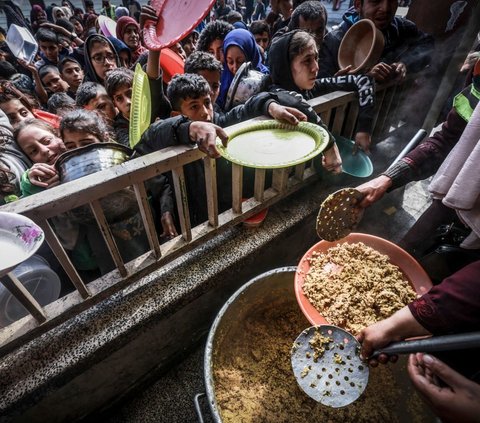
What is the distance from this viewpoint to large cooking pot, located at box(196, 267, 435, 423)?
158 cm

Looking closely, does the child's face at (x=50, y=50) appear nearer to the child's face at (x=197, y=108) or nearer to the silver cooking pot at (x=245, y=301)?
the child's face at (x=197, y=108)

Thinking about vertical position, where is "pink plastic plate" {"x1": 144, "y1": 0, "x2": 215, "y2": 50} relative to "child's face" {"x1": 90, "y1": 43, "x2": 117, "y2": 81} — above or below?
above

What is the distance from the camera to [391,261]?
1.85 metres

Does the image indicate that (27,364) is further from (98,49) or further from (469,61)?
(469,61)

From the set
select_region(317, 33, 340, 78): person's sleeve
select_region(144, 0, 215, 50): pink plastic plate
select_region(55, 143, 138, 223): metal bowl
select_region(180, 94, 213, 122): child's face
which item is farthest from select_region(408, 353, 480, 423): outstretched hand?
select_region(317, 33, 340, 78): person's sleeve

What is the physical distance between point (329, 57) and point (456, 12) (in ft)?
5.61

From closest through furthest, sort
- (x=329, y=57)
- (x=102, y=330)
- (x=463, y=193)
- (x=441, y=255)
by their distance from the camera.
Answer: (x=463, y=193) → (x=102, y=330) → (x=441, y=255) → (x=329, y=57)

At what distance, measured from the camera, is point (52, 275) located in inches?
67.3

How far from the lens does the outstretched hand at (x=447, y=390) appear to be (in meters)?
0.94

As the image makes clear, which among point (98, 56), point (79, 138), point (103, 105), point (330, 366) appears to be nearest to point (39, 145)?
point (79, 138)

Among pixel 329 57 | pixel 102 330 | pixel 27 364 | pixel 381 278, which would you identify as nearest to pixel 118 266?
pixel 102 330

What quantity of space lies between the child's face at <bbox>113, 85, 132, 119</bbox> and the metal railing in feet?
4.73

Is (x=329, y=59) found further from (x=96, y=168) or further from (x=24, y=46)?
(x=24, y=46)

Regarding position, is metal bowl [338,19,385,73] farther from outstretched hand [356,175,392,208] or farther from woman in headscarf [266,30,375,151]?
outstretched hand [356,175,392,208]
